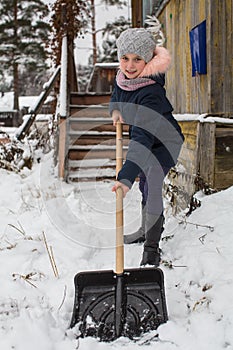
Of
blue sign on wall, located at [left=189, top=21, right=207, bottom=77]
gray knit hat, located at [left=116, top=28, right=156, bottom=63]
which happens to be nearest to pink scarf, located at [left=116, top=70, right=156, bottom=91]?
gray knit hat, located at [left=116, top=28, right=156, bottom=63]

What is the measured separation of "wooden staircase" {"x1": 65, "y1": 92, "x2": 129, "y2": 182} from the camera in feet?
16.6

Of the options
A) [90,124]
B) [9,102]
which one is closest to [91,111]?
[90,124]

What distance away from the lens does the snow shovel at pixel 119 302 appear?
171 centimetres

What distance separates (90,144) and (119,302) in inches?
145

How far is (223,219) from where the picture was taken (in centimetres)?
240

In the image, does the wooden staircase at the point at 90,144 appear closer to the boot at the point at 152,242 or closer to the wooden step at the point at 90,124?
the wooden step at the point at 90,124

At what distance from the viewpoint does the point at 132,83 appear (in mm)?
2166

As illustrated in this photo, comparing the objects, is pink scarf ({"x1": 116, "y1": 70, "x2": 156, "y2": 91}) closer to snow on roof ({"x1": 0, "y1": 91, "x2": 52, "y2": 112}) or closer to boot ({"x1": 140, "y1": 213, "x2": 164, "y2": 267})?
boot ({"x1": 140, "y1": 213, "x2": 164, "y2": 267})

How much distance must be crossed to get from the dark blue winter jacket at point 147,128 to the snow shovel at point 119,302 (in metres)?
0.17

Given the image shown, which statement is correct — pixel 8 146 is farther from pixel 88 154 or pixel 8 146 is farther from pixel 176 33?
pixel 176 33

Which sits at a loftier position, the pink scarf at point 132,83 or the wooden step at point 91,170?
the pink scarf at point 132,83

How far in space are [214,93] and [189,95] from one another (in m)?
0.64

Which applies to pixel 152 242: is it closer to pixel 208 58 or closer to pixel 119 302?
pixel 119 302

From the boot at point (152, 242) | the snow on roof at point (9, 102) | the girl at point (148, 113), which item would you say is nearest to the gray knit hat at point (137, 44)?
the girl at point (148, 113)
